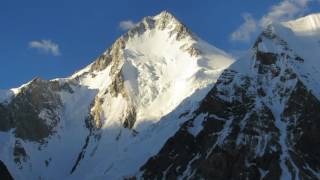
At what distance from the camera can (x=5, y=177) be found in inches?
4665
